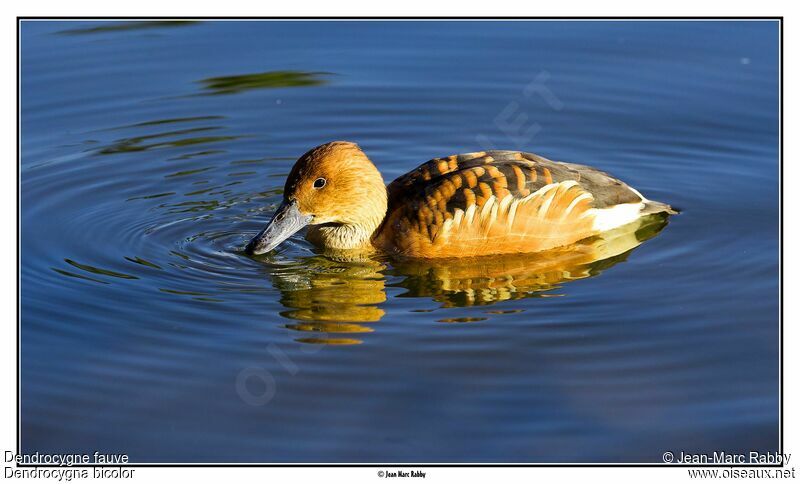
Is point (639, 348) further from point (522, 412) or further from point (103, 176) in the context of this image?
point (103, 176)

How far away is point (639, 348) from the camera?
8383mm

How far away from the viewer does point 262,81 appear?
14.4 m

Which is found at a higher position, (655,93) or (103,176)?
(655,93)

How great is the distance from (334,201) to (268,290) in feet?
4.23

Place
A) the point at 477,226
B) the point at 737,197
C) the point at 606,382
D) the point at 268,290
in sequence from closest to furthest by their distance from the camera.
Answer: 1. the point at 606,382
2. the point at 268,290
3. the point at 477,226
4. the point at 737,197

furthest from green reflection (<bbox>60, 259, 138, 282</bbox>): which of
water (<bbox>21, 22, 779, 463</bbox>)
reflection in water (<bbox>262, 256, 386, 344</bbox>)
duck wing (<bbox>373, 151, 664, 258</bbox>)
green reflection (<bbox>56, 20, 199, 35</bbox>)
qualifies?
green reflection (<bbox>56, 20, 199, 35</bbox>)

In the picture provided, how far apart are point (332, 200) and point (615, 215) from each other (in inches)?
110

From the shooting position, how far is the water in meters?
7.55

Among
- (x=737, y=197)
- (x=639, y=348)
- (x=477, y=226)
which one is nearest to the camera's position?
(x=639, y=348)

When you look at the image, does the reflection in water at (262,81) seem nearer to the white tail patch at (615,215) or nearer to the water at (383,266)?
the water at (383,266)

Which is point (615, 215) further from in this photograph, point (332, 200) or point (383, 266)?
point (332, 200)

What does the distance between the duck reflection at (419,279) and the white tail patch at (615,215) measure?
0.35ft

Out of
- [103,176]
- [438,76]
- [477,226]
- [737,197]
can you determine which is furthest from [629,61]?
[103,176]

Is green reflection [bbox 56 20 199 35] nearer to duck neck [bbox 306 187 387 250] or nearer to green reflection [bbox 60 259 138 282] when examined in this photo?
duck neck [bbox 306 187 387 250]
